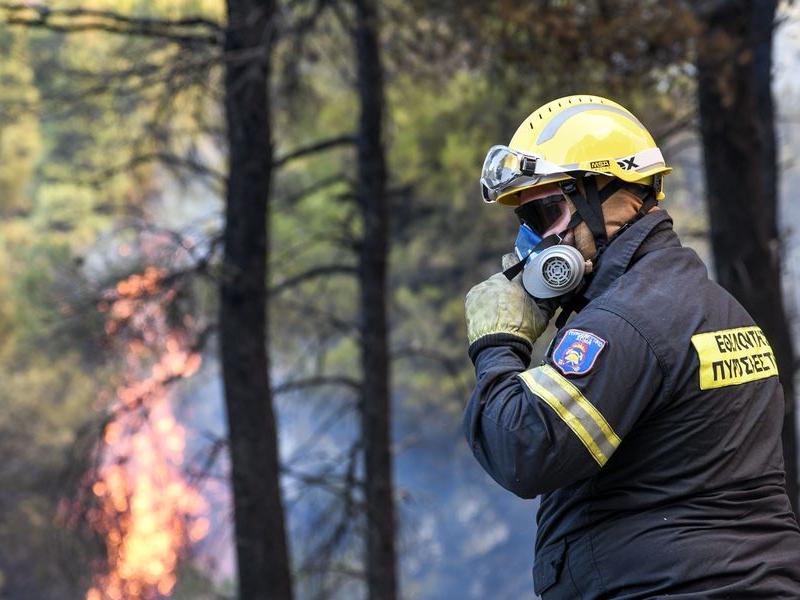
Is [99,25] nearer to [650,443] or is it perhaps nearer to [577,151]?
[577,151]

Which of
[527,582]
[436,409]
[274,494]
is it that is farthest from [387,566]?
[527,582]

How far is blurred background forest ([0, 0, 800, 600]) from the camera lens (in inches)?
255

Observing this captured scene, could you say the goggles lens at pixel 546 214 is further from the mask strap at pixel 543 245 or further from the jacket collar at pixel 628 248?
the jacket collar at pixel 628 248

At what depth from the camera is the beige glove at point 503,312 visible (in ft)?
7.89

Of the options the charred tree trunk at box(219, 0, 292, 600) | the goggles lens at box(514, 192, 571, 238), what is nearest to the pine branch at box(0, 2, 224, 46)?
the charred tree trunk at box(219, 0, 292, 600)

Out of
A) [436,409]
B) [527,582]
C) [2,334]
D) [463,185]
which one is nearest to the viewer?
[463,185]

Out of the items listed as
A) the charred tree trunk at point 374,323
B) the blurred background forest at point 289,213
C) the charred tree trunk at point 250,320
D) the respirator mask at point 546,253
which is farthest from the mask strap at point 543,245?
the charred tree trunk at point 374,323

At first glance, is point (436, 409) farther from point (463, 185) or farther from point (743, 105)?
point (743, 105)

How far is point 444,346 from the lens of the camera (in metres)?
17.3

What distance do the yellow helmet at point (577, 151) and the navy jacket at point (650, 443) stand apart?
299mm

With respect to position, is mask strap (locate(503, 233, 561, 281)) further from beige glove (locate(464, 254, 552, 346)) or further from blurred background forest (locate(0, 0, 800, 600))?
Answer: blurred background forest (locate(0, 0, 800, 600))

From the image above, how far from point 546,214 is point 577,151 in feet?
0.61

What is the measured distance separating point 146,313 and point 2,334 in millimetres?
8848

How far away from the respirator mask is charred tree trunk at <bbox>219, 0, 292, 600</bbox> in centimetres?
404
